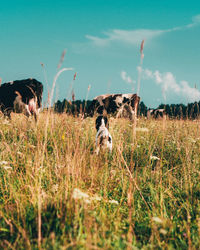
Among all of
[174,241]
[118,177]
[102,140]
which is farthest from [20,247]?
[102,140]

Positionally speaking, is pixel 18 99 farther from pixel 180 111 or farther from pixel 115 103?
pixel 180 111

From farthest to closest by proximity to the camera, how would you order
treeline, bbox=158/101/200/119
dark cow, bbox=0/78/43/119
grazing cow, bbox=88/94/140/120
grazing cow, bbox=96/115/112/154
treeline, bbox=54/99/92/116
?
dark cow, bbox=0/78/43/119
treeline, bbox=158/101/200/119
grazing cow, bbox=88/94/140/120
grazing cow, bbox=96/115/112/154
treeline, bbox=54/99/92/116

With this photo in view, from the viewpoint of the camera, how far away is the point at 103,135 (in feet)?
15.3

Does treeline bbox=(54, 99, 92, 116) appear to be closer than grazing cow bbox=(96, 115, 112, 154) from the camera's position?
Yes

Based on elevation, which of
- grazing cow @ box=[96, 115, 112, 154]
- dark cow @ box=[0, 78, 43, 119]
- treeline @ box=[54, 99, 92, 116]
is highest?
dark cow @ box=[0, 78, 43, 119]

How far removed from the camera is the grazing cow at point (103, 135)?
4465 mm

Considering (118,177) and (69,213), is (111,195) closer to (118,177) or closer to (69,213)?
(118,177)

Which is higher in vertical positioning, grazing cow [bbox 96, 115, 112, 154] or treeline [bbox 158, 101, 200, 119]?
treeline [bbox 158, 101, 200, 119]

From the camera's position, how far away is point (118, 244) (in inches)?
67.6

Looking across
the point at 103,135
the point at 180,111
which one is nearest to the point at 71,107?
the point at 103,135

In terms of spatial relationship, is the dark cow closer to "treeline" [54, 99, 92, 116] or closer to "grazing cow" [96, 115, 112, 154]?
"treeline" [54, 99, 92, 116]

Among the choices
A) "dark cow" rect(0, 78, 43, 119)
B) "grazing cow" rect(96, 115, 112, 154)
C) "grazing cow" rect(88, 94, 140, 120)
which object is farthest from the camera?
"dark cow" rect(0, 78, 43, 119)

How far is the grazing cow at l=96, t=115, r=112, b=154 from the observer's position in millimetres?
4465

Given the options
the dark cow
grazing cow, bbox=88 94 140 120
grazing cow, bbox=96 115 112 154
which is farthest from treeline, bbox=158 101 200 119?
the dark cow
